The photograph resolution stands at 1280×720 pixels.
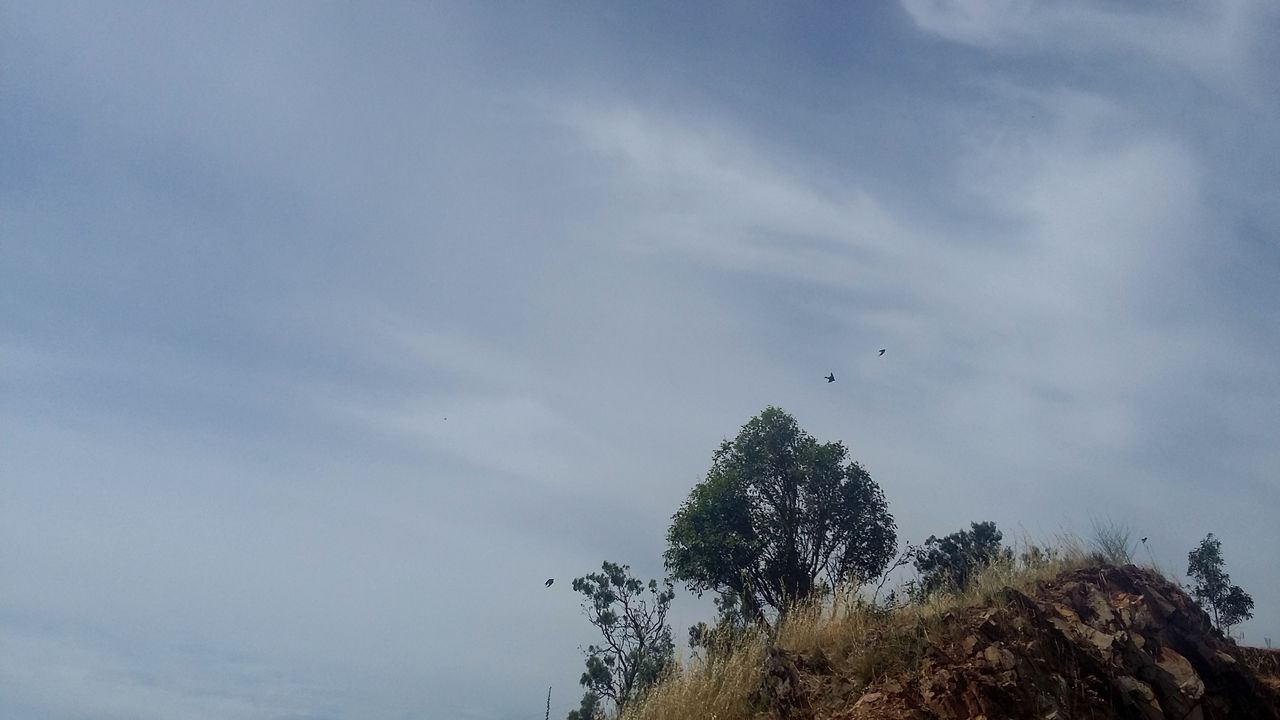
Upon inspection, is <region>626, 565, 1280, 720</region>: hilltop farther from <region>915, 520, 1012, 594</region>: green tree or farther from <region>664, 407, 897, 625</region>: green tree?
<region>664, 407, 897, 625</region>: green tree

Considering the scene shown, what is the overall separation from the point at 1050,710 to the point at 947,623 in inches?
69.4

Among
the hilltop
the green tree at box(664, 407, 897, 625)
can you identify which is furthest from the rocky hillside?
the green tree at box(664, 407, 897, 625)

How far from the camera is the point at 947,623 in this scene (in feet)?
34.1

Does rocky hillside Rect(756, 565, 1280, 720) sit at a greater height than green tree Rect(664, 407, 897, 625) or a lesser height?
lesser

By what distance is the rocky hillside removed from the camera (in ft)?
29.4

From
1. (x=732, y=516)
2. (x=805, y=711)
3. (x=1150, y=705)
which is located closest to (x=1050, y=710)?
(x=1150, y=705)

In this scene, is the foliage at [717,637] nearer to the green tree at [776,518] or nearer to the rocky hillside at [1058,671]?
the rocky hillside at [1058,671]

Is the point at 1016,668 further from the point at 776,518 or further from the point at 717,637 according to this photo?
the point at 776,518

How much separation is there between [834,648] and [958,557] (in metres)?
29.3

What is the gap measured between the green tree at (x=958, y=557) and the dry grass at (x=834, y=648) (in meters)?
0.72

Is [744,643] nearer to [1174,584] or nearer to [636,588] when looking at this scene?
[1174,584]

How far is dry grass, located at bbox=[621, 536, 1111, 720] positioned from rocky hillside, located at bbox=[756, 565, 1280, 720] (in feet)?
0.67


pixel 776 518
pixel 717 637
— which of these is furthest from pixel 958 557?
pixel 717 637

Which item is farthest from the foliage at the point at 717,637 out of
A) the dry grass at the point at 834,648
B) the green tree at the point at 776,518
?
the green tree at the point at 776,518
